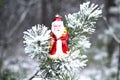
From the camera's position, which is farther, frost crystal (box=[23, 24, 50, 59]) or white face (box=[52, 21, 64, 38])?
white face (box=[52, 21, 64, 38])

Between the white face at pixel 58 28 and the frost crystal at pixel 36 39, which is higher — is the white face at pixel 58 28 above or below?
above

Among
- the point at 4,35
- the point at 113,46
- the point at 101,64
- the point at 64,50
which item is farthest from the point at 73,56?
the point at 113,46

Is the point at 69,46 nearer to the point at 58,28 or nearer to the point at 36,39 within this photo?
the point at 58,28

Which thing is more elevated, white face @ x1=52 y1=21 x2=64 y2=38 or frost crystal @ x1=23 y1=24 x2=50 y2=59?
white face @ x1=52 y1=21 x2=64 y2=38

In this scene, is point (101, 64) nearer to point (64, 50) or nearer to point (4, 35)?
point (4, 35)

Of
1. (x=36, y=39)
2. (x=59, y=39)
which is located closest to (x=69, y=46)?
(x=59, y=39)
